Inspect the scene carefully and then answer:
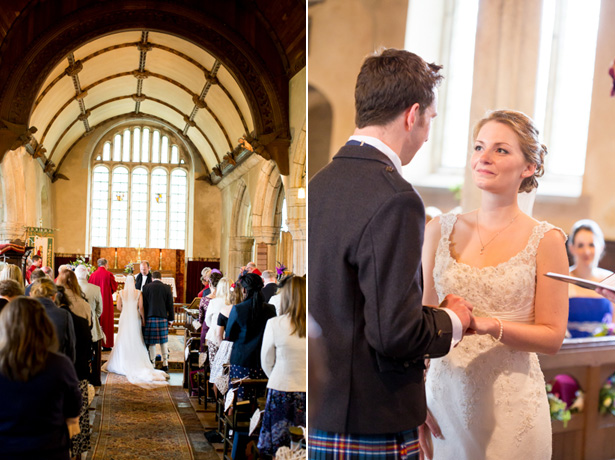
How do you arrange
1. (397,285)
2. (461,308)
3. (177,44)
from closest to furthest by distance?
(397,285), (461,308), (177,44)

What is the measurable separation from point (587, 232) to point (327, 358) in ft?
2.14

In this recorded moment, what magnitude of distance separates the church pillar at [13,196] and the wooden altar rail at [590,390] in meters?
14.9

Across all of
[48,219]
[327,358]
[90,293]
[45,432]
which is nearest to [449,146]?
[327,358]

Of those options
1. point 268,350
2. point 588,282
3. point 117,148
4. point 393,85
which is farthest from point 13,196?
point 588,282

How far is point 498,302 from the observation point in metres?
1.57

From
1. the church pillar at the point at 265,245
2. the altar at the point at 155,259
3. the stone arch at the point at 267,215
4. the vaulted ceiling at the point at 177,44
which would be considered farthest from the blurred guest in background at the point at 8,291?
the altar at the point at 155,259

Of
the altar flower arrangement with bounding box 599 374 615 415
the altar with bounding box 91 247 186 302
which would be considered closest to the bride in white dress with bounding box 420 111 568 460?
the altar flower arrangement with bounding box 599 374 615 415

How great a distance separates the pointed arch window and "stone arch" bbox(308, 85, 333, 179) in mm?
21741

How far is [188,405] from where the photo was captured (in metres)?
7.78

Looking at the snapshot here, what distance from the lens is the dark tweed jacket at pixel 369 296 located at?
49.9 inches

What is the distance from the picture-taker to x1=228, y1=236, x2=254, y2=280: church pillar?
1958 cm

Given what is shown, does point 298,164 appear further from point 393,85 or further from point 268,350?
point 393,85

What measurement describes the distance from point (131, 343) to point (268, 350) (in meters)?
5.97

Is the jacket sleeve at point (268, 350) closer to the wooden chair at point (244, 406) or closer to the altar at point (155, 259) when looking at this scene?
the wooden chair at point (244, 406)
